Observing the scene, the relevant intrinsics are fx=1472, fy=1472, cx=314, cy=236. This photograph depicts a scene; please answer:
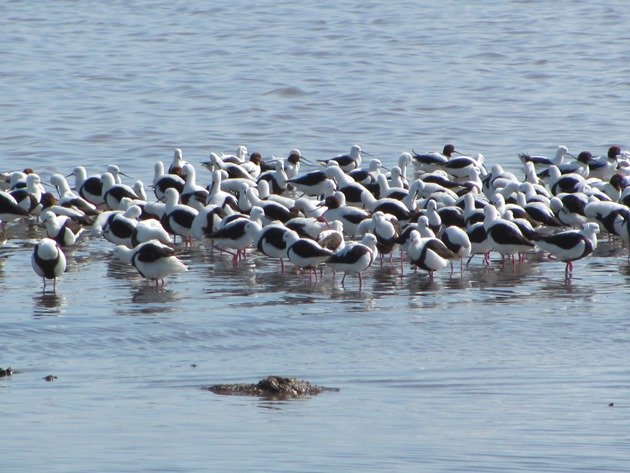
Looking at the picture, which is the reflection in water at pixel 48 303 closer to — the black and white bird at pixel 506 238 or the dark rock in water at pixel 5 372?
the dark rock in water at pixel 5 372

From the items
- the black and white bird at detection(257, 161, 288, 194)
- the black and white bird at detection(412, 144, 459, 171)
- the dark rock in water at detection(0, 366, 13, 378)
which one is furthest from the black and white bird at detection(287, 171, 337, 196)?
the dark rock in water at detection(0, 366, 13, 378)

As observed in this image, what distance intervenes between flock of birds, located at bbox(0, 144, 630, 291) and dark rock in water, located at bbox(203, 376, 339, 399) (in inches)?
169

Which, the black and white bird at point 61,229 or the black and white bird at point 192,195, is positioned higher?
the black and white bird at point 192,195

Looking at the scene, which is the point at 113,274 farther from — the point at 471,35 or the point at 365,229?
the point at 471,35

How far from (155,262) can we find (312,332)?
2612 millimetres

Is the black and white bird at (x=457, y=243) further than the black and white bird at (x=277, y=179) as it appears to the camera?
No

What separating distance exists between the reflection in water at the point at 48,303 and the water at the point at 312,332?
0.16 ft

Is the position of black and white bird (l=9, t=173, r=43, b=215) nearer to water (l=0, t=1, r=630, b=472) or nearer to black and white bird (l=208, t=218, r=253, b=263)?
water (l=0, t=1, r=630, b=472)

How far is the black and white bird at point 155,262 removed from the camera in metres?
14.8

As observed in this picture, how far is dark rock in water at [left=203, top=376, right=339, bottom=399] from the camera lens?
10305 millimetres

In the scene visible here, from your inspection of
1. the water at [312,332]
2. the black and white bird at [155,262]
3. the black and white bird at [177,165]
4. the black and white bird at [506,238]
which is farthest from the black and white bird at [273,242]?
the black and white bird at [177,165]

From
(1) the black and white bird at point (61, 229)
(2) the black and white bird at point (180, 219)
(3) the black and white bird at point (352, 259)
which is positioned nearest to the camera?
(3) the black and white bird at point (352, 259)

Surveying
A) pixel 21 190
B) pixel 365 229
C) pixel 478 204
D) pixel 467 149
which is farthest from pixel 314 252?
pixel 467 149

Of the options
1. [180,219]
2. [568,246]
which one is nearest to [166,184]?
[180,219]
